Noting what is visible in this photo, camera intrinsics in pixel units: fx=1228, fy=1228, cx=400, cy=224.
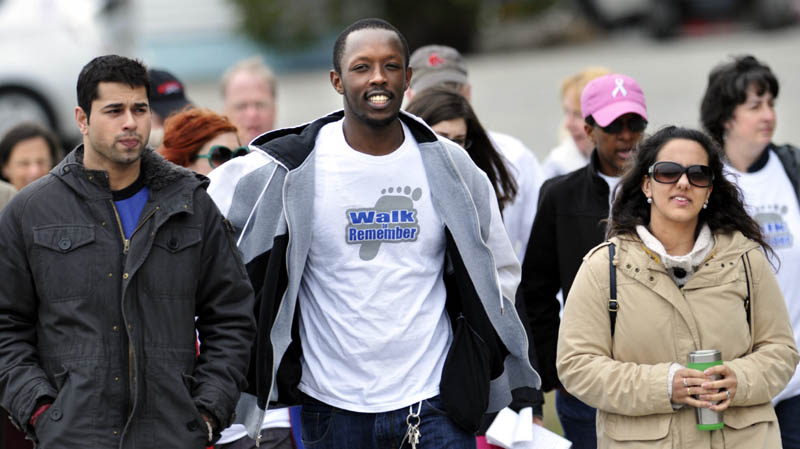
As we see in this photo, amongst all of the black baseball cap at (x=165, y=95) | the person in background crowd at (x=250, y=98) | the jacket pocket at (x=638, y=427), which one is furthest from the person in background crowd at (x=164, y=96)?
the jacket pocket at (x=638, y=427)

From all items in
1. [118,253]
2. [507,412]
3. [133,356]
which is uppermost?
[118,253]

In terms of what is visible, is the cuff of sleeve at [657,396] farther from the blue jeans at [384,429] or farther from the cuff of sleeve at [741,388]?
the blue jeans at [384,429]

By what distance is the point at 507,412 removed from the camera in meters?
4.70

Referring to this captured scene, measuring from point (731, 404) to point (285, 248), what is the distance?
158cm

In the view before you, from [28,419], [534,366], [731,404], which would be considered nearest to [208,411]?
[28,419]

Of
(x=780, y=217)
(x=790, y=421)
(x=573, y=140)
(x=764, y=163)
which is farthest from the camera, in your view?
(x=573, y=140)

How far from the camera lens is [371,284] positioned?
4.09m

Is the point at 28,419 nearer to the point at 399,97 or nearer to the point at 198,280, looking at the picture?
the point at 198,280

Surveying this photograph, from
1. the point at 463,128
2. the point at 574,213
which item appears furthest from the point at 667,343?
the point at 463,128

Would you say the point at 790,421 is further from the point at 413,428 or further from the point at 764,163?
the point at 413,428

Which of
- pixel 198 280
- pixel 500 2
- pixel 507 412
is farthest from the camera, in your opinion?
pixel 500 2

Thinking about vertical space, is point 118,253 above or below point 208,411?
above

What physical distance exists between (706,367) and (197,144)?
2.40 meters

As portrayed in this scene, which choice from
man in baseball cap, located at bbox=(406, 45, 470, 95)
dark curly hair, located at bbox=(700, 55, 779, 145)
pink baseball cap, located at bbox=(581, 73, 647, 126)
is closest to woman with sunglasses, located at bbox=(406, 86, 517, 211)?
pink baseball cap, located at bbox=(581, 73, 647, 126)
